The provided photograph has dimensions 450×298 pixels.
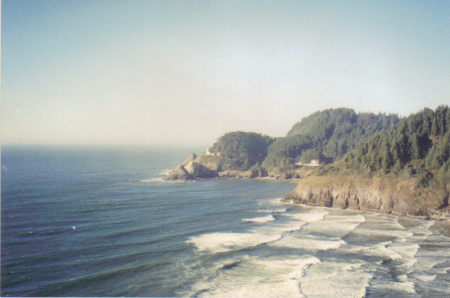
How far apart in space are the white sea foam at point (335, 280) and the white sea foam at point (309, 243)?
197 inches

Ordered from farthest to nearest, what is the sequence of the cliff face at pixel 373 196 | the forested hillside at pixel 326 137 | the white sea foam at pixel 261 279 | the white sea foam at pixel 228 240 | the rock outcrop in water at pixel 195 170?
the forested hillside at pixel 326 137
the rock outcrop in water at pixel 195 170
the cliff face at pixel 373 196
the white sea foam at pixel 228 240
the white sea foam at pixel 261 279

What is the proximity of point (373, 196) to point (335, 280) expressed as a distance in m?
32.5

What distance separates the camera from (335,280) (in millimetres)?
27672

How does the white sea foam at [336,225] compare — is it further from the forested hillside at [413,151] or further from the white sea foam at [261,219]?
the forested hillside at [413,151]

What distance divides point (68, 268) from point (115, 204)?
29.3m

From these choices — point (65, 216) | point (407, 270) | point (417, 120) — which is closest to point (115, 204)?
point (65, 216)

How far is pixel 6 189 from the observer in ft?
215

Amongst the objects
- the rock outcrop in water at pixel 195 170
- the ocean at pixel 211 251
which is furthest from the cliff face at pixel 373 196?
the rock outcrop in water at pixel 195 170

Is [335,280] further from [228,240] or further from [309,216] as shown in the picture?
[309,216]

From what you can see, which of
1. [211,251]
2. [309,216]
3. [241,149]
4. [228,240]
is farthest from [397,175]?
A: [241,149]

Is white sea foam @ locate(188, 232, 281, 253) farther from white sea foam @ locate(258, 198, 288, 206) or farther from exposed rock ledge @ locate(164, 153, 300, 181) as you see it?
exposed rock ledge @ locate(164, 153, 300, 181)

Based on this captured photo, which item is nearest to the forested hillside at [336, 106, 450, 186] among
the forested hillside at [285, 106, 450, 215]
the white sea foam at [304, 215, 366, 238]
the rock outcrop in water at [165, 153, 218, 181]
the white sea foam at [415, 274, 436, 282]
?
the forested hillside at [285, 106, 450, 215]

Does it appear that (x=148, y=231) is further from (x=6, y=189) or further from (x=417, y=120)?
(x=417, y=120)

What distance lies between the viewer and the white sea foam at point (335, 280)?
83.9 feet
